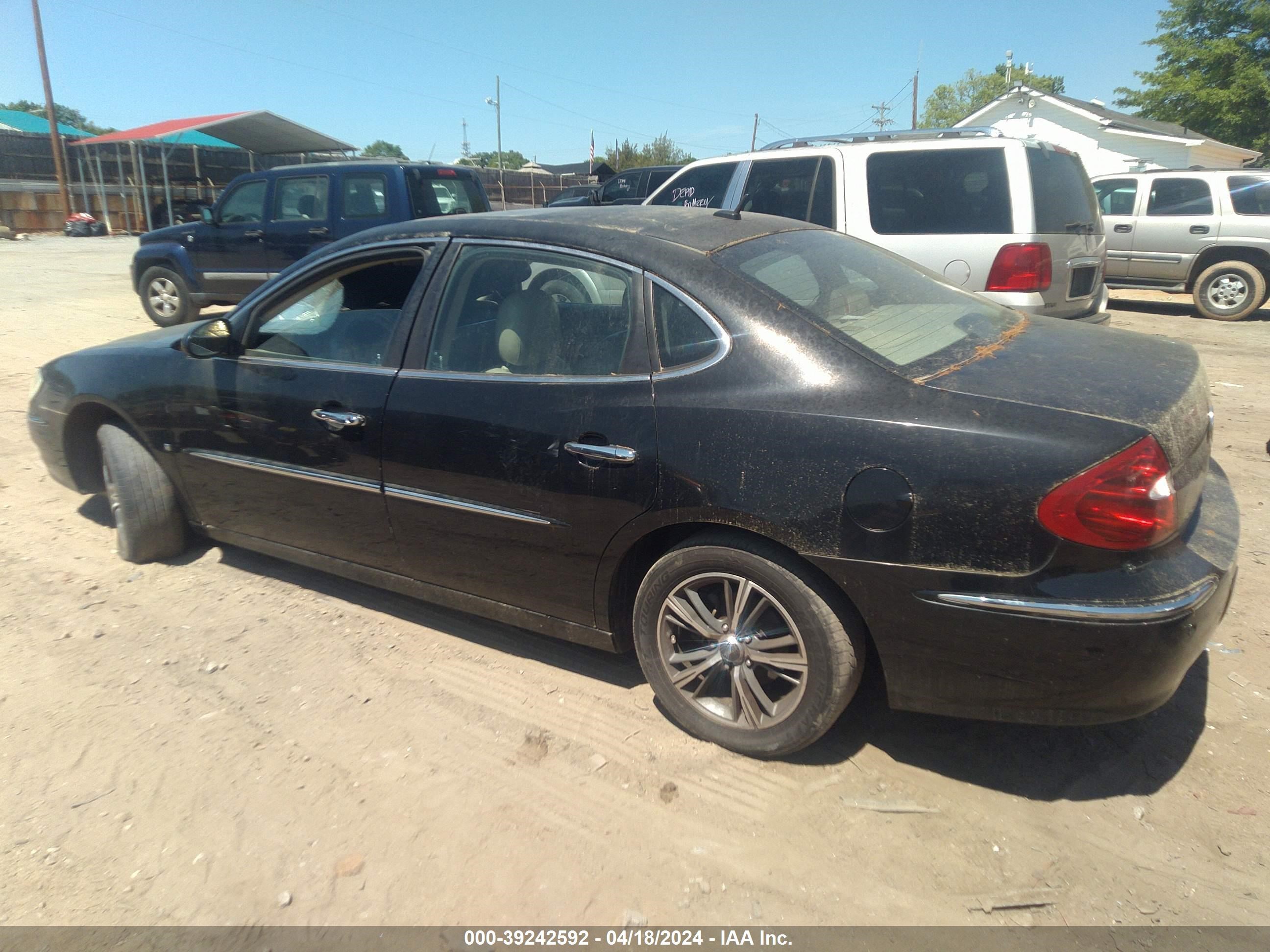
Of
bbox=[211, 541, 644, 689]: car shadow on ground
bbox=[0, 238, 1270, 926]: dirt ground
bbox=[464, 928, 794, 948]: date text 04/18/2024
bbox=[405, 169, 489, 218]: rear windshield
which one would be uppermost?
bbox=[405, 169, 489, 218]: rear windshield

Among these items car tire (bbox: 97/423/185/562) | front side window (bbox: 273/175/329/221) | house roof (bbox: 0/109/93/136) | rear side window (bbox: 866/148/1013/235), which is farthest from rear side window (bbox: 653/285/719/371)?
house roof (bbox: 0/109/93/136)

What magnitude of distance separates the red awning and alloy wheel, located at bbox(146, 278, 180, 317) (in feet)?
45.1

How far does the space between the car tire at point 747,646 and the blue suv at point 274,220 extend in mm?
7470

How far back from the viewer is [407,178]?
362 inches

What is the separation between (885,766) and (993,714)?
1.51 ft

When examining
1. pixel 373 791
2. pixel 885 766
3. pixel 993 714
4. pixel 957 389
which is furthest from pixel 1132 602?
pixel 373 791

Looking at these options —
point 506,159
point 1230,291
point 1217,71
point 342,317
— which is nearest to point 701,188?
point 342,317

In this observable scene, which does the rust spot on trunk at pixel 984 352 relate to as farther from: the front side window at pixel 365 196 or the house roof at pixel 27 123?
the house roof at pixel 27 123

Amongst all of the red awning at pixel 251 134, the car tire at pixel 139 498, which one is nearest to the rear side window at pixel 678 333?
the car tire at pixel 139 498

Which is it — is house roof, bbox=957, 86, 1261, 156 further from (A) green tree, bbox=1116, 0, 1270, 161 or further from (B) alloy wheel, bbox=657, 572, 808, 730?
(B) alloy wheel, bbox=657, 572, 808, 730

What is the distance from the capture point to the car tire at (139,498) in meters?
4.07

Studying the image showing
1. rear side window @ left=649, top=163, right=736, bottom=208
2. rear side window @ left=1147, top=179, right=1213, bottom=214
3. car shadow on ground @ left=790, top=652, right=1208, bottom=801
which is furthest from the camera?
rear side window @ left=1147, top=179, right=1213, bottom=214

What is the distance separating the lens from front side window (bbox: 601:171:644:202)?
1492 cm

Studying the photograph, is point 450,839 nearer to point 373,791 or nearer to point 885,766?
point 373,791
